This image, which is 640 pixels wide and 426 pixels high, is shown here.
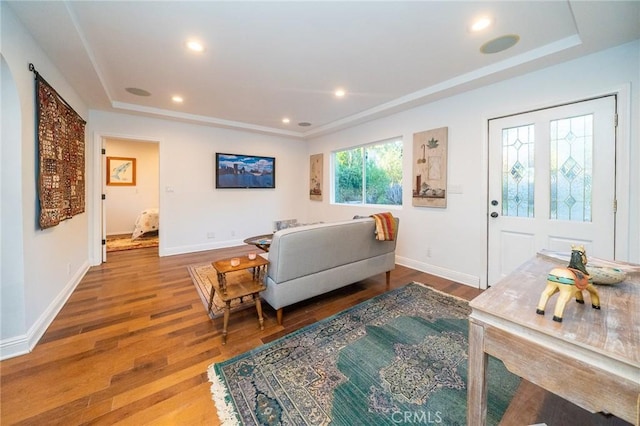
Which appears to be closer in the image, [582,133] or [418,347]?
[418,347]

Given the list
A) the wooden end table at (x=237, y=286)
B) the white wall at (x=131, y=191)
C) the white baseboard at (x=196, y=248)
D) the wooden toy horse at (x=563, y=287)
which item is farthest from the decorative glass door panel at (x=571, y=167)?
the white wall at (x=131, y=191)

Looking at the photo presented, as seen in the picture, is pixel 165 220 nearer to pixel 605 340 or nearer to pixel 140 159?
pixel 140 159

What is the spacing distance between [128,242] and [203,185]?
7.50ft

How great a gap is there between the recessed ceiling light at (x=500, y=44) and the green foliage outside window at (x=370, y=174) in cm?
175

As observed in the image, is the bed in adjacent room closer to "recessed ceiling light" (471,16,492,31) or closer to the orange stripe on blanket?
the orange stripe on blanket

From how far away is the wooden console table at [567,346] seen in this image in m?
0.63

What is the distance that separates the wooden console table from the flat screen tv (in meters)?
4.89

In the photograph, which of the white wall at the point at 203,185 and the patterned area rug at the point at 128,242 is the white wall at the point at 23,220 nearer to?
the white wall at the point at 203,185

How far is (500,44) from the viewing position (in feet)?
7.41

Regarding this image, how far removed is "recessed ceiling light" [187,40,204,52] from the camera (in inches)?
87.8

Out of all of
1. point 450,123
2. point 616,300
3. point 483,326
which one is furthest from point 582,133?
point 483,326

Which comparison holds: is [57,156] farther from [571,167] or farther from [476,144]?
[571,167]

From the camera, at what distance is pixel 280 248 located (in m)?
2.05

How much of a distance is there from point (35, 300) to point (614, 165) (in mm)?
5020
